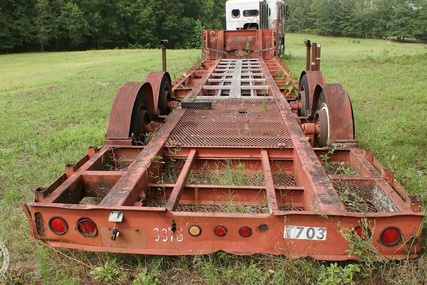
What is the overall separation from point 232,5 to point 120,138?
13321mm

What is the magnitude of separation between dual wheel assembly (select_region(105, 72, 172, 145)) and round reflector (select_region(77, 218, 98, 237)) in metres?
1.40

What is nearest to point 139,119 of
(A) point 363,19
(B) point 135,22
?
(B) point 135,22

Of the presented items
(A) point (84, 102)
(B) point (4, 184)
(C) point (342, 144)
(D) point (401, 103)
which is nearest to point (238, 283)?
(C) point (342, 144)

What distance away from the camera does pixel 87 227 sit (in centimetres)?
247

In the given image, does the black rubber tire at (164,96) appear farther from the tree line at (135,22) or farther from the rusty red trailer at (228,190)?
the tree line at (135,22)

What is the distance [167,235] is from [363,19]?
85005 mm

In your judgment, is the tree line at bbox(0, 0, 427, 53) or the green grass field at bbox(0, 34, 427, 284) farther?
the tree line at bbox(0, 0, 427, 53)

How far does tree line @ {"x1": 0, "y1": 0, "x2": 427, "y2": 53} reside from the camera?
42.1 m

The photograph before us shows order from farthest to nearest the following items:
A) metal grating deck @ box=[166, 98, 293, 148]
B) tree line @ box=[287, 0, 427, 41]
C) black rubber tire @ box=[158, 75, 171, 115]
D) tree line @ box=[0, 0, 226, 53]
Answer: tree line @ box=[287, 0, 427, 41] → tree line @ box=[0, 0, 226, 53] → black rubber tire @ box=[158, 75, 171, 115] → metal grating deck @ box=[166, 98, 293, 148]

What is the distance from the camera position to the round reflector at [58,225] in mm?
2484

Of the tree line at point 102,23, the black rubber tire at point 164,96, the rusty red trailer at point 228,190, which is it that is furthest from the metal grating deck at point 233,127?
the tree line at point 102,23

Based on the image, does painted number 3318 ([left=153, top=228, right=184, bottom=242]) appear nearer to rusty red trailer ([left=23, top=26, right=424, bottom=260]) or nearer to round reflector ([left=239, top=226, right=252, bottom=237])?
rusty red trailer ([left=23, top=26, right=424, bottom=260])

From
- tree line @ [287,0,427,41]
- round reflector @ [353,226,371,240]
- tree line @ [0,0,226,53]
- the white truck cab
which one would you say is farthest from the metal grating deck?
tree line @ [287,0,427,41]

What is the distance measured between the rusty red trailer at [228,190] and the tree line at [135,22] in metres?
41.6
